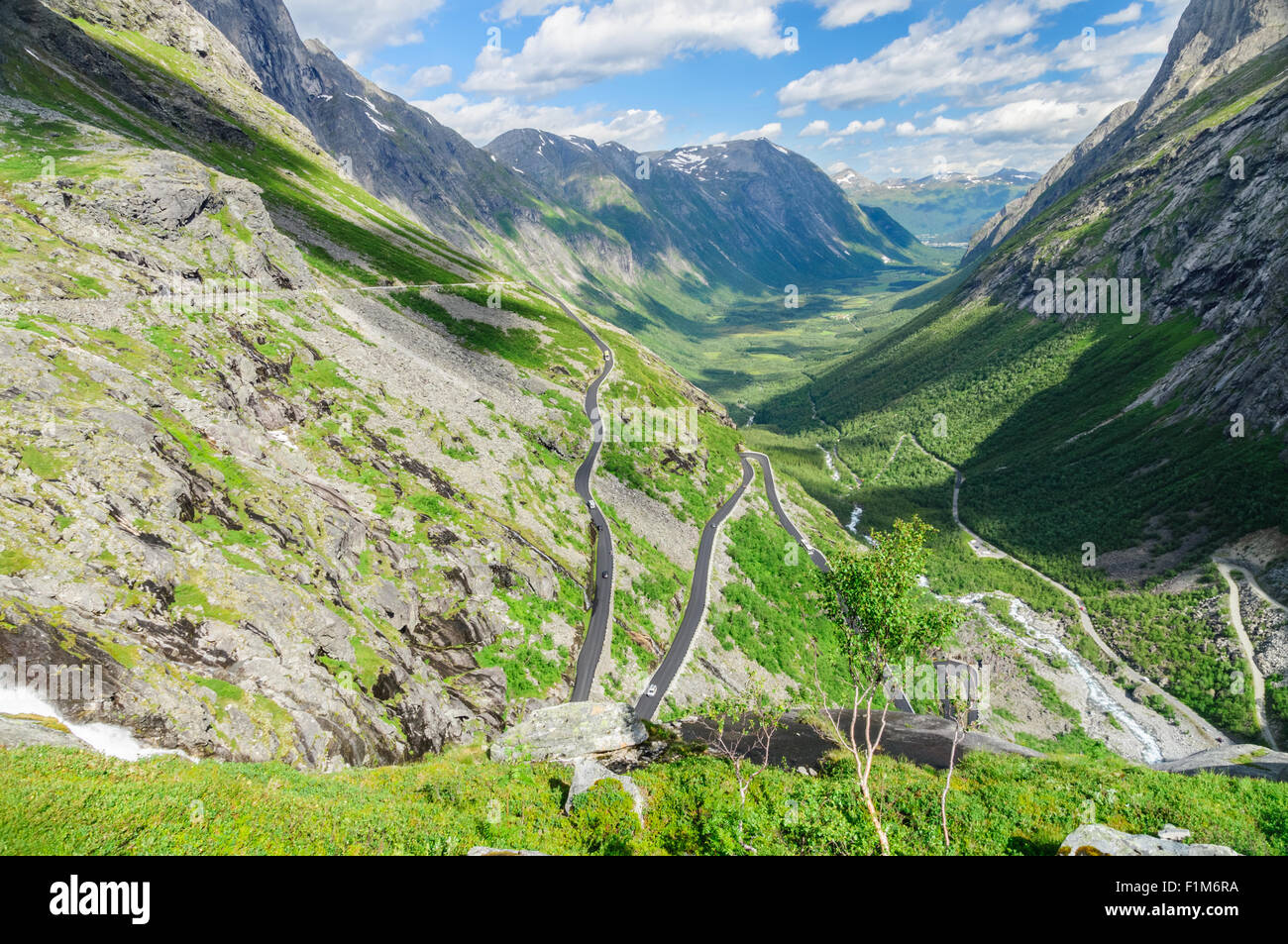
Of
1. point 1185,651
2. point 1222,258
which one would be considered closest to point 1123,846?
point 1185,651

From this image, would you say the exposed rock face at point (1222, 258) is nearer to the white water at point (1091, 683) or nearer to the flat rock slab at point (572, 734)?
the white water at point (1091, 683)

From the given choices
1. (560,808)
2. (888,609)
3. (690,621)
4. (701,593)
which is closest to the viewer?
(560,808)

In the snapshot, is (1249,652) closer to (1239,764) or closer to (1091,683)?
(1091,683)

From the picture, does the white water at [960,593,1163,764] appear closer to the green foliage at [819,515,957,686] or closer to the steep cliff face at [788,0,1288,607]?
the steep cliff face at [788,0,1288,607]

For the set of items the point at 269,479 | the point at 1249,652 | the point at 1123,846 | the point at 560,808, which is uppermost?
the point at 269,479

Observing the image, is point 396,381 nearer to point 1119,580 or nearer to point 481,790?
point 481,790

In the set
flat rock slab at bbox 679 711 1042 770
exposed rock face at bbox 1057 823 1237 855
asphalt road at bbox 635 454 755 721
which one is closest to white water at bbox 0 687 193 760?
flat rock slab at bbox 679 711 1042 770
